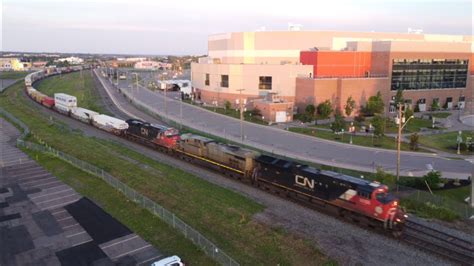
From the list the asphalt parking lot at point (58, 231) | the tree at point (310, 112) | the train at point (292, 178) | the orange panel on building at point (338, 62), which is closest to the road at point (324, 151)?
the tree at point (310, 112)

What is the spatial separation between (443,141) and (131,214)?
2084 inches

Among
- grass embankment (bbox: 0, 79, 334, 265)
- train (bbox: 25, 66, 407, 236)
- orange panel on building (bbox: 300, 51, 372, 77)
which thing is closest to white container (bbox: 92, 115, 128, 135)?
grass embankment (bbox: 0, 79, 334, 265)

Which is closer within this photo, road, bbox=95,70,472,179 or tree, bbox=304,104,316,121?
road, bbox=95,70,472,179

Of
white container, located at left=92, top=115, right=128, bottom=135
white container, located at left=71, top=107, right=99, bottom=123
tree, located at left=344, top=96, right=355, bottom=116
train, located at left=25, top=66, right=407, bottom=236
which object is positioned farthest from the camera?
tree, located at left=344, top=96, right=355, bottom=116

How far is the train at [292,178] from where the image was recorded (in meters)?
28.6

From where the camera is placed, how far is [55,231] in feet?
96.2

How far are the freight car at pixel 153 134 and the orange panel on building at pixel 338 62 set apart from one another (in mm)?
47872

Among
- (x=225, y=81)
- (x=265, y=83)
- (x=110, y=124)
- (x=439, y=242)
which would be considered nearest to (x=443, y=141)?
(x=439, y=242)

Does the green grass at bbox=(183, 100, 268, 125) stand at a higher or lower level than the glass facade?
lower

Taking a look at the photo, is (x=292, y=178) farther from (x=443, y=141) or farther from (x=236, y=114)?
(x=236, y=114)

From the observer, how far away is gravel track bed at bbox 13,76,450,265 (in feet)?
82.3

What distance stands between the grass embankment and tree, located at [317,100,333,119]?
40.6 m

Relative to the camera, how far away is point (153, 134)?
178 feet

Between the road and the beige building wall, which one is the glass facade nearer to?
the beige building wall
